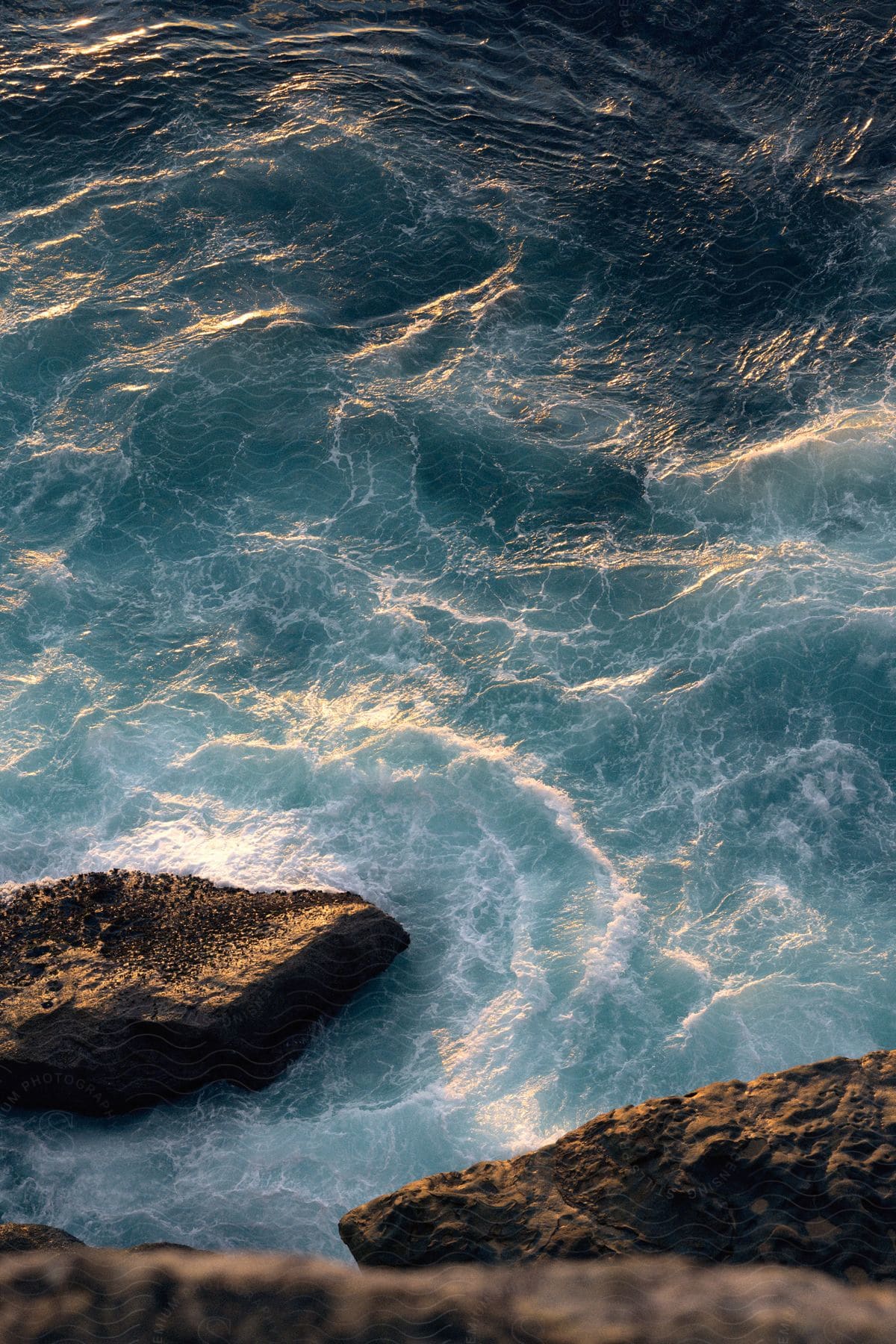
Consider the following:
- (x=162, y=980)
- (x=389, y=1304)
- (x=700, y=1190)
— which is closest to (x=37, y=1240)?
(x=162, y=980)

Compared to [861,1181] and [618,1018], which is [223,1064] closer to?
[618,1018]

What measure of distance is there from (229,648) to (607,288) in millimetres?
22814

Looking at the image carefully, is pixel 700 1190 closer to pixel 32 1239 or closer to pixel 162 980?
pixel 162 980

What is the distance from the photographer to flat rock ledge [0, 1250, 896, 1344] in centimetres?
686

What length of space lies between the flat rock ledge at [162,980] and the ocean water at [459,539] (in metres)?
1.08

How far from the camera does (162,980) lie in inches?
1221

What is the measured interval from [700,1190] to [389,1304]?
59.3 feet

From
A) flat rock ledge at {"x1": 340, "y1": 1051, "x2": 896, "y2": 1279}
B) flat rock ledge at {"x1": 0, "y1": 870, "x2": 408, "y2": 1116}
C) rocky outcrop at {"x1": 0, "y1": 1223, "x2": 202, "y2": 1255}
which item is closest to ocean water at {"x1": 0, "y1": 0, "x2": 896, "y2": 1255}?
flat rock ledge at {"x1": 0, "y1": 870, "x2": 408, "y2": 1116}

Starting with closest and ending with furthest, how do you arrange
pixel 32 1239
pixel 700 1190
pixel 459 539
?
pixel 700 1190
pixel 32 1239
pixel 459 539

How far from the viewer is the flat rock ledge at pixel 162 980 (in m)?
30.3

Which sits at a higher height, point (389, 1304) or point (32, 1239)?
point (389, 1304)

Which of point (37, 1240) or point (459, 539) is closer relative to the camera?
point (37, 1240)

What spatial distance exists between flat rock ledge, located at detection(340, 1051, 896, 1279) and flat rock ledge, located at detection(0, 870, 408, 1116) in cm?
737

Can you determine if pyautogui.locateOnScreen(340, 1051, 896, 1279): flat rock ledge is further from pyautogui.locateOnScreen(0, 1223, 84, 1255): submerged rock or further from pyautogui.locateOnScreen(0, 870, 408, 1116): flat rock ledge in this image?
pyautogui.locateOnScreen(0, 870, 408, 1116): flat rock ledge
